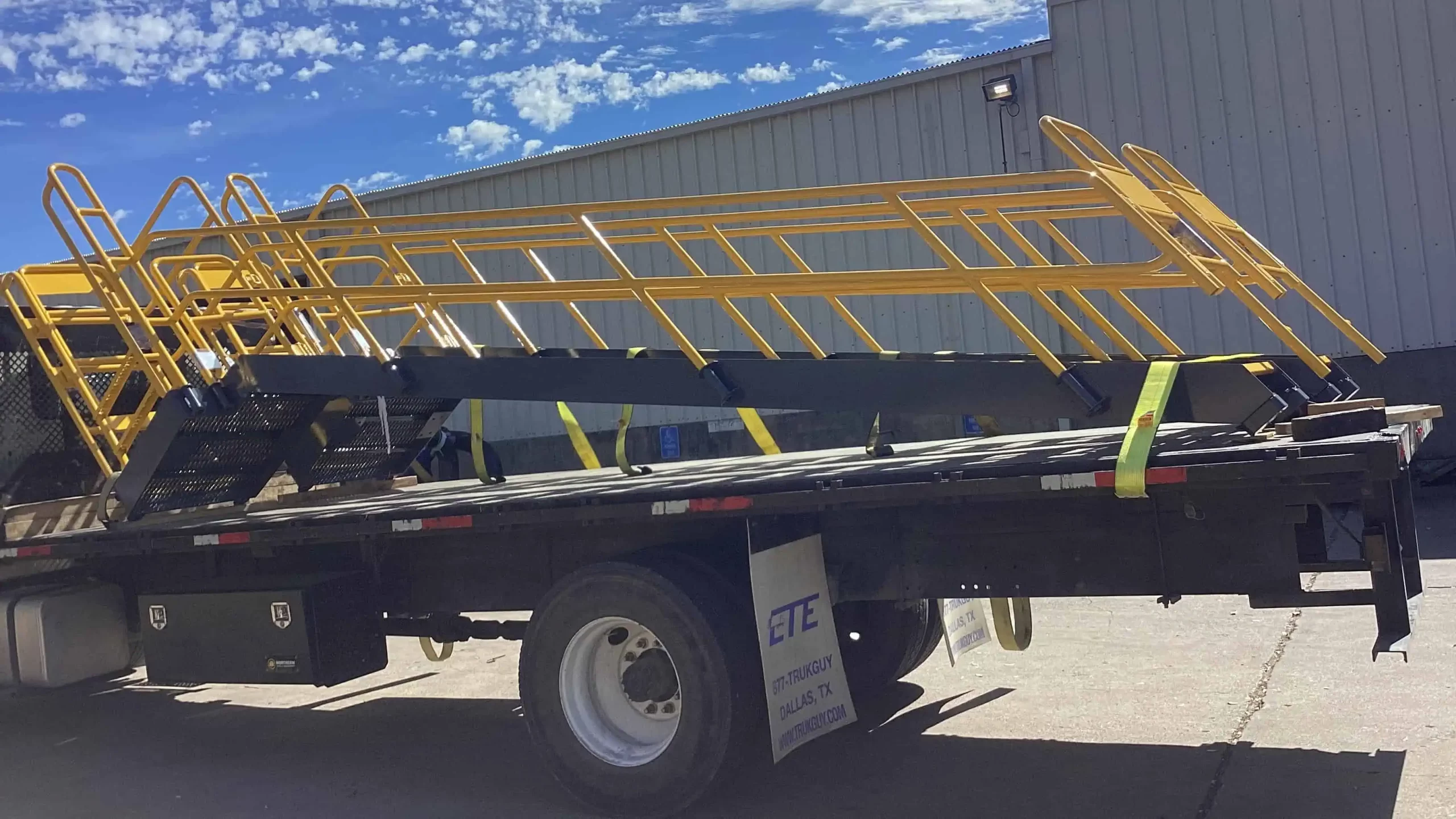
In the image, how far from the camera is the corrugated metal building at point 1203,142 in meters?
12.1

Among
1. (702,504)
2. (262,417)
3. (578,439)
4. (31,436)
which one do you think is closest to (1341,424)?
(702,504)

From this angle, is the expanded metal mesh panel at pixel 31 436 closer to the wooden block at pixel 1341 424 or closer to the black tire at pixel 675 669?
the black tire at pixel 675 669

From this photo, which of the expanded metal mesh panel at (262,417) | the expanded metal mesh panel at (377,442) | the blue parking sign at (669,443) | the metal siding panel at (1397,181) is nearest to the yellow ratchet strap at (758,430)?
the expanded metal mesh panel at (377,442)

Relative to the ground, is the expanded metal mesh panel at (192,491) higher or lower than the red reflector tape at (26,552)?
higher

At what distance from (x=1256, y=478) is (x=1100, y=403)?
75cm

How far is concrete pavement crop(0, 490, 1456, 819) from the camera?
483 cm

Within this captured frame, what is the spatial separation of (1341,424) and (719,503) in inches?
86.3

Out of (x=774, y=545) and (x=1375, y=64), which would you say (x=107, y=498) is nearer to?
(x=774, y=545)

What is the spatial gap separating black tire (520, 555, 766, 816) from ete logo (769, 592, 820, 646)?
0.10m

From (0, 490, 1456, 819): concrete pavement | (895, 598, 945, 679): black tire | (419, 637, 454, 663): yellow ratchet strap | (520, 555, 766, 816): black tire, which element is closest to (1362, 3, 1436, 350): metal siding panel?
(0, 490, 1456, 819): concrete pavement

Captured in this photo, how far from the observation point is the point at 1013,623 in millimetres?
5453

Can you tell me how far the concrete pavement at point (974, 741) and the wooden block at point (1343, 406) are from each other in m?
1.41

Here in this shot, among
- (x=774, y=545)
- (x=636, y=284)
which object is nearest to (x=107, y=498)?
(x=636, y=284)

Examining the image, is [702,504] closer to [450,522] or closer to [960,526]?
[960,526]
